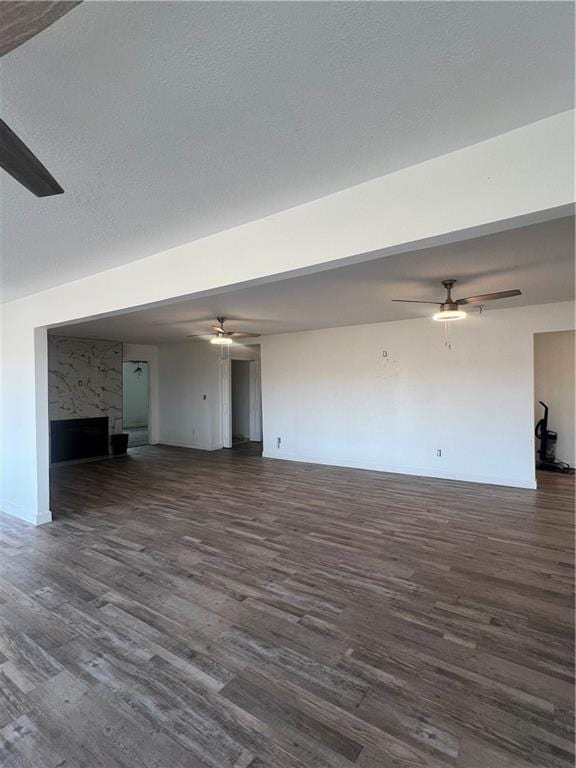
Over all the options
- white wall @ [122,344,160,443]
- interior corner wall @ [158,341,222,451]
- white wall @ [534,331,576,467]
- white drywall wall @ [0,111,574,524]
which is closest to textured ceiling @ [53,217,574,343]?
white drywall wall @ [0,111,574,524]

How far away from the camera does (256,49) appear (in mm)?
1104

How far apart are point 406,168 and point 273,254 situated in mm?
811

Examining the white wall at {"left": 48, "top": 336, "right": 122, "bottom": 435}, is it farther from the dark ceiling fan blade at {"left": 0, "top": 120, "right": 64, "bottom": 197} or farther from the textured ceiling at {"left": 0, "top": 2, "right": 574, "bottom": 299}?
the dark ceiling fan blade at {"left": 0, "top": 120, "right": 64, "bottom": 197}

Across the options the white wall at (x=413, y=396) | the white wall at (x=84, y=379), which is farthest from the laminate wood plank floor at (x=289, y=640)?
the white wall at (x=84, y=379)

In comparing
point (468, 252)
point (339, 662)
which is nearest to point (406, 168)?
point (468, 252)

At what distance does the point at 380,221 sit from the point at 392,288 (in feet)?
7.63

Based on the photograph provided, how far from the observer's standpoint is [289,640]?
2172mm

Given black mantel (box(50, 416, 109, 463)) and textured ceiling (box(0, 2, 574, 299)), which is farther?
black mantel (box(50, 416, 109, 463))

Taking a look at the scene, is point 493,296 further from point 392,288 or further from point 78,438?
point 78,438

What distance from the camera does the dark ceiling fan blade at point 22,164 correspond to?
3.50 feet

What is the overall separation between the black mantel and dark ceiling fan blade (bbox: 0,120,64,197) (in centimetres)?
722

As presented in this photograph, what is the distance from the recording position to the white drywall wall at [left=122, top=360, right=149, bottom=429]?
12.7 m

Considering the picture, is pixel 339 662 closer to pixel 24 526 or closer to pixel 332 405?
pixel 24 526

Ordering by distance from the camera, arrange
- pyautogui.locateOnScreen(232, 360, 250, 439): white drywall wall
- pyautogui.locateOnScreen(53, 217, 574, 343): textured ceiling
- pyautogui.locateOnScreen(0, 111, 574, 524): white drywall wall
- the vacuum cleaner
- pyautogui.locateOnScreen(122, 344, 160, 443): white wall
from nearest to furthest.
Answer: pyautogui.locateOnScreen(0, 111, 574, 524): white drywall wall < pyautogui.locateOnScreen(53, 217, 574, 343): textured ceiling < the vacuum cleaner < pyautogui.locateOnScreen(122, 344, 160, 443): white wall < pyautogui.locateOnScreen(232, 360, 250, 439): white drywall wall
